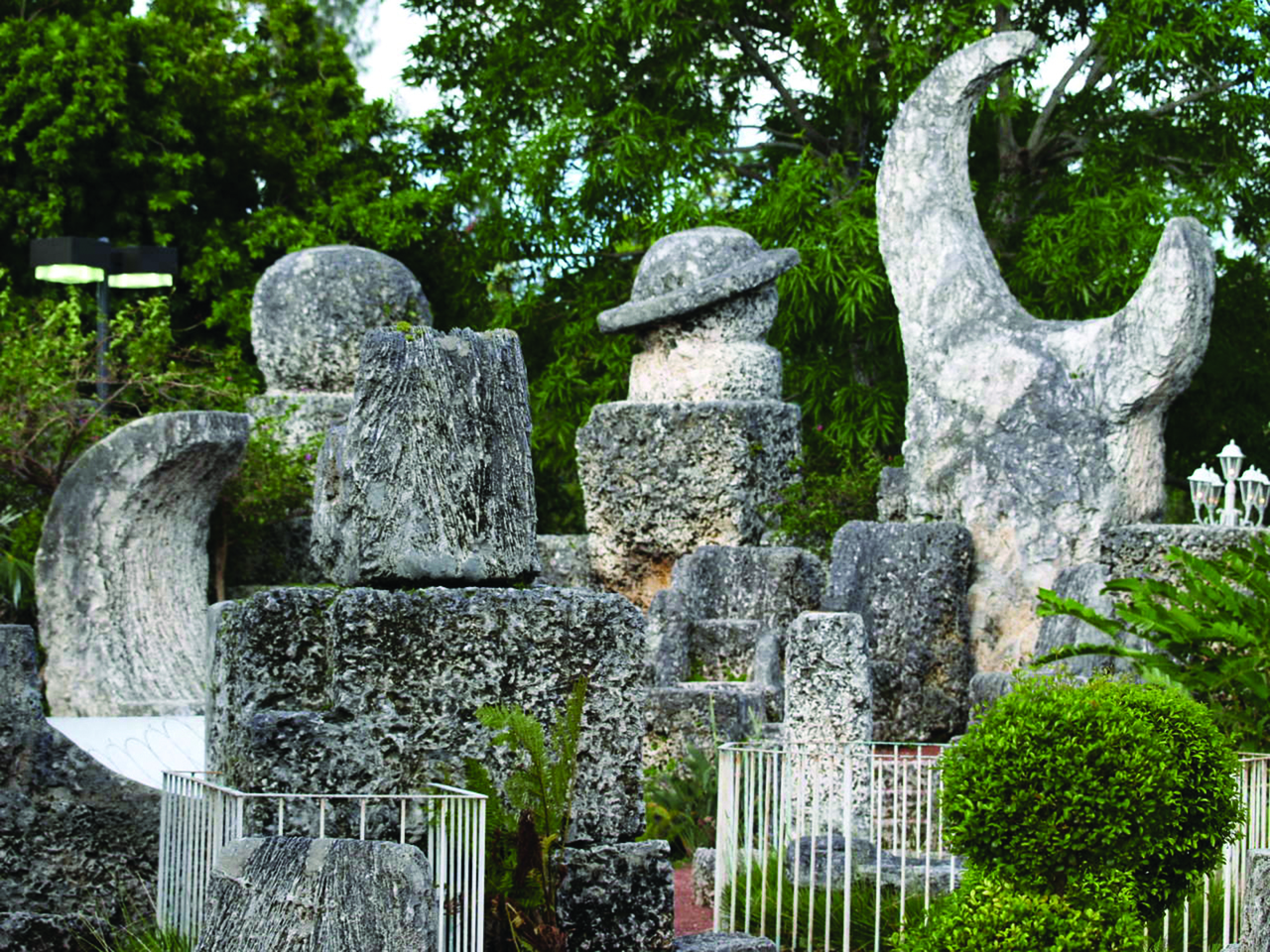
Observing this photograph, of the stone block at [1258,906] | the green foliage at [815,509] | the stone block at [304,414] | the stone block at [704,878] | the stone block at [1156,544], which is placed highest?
the stone block at [304,414]

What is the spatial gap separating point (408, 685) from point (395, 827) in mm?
417

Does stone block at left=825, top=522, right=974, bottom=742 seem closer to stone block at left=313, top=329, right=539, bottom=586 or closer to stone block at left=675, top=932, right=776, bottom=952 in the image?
stone block at left=675, top=932, right=776, bottom=952

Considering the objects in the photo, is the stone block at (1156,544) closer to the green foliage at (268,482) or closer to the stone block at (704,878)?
the stone block at (704,878)

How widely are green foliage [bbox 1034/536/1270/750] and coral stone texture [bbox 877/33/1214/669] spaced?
2194mm

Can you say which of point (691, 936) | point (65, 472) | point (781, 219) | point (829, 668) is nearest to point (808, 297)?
point (781, 219)

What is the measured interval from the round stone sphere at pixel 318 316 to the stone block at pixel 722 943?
8801 mm

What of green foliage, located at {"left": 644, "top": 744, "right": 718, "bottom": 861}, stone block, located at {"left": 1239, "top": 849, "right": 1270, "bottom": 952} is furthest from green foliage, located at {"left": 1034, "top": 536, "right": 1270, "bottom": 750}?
stone block, located at {"left": 1239, "top": 849, "right": 1270, "bottom": 952}

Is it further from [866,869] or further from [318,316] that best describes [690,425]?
[866,869]

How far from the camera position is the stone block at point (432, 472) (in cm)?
603

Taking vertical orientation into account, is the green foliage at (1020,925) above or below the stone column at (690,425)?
below

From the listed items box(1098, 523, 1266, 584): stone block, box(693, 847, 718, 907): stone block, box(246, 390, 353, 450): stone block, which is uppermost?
box(246, 390, 353, 450): stone block

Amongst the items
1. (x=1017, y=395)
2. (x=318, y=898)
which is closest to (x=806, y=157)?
(x=1017, y=395)

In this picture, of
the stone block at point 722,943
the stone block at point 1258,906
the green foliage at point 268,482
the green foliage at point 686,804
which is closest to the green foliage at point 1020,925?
the stone block at point 1258,906

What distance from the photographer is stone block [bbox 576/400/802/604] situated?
14.0m
